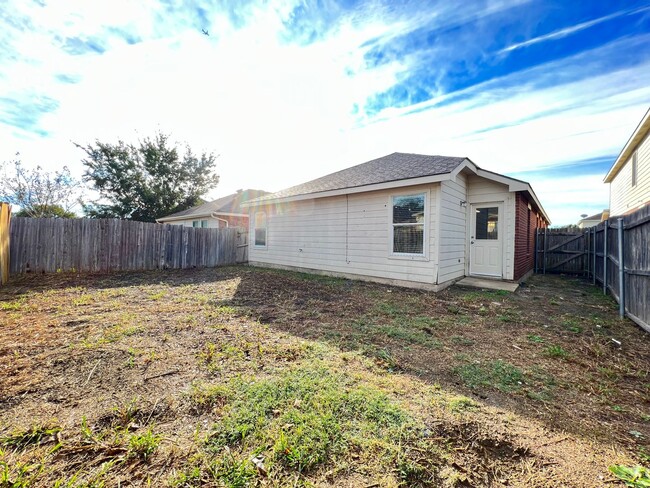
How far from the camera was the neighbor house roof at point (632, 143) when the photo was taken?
8.74 m

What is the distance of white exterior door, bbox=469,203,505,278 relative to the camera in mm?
8000

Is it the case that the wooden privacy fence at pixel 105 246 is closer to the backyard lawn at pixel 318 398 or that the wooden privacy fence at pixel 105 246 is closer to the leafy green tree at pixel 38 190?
the backyard lawn at pixel 318 398

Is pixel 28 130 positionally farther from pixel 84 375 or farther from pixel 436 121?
pixel 436 121

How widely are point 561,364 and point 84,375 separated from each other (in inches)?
207

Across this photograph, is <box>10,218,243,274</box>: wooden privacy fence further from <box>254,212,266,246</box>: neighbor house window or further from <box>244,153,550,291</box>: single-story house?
<box>244,153,550,291</box>: single-story house

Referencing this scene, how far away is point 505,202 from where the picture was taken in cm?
780

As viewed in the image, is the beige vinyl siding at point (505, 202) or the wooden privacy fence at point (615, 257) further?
the beige vinyl siding at point (505, 202)

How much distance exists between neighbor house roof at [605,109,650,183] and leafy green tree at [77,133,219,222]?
87.6ft

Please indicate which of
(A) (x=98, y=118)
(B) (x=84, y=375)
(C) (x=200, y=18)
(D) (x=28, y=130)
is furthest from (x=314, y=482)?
(D) (x=28, y=130)

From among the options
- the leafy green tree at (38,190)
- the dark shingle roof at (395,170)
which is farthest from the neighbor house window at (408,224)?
the leafy green tree at (38,190)

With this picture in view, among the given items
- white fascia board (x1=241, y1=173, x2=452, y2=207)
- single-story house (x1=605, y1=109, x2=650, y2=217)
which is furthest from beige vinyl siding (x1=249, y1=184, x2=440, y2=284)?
single-story house (x1=605, y1=109, x2=650, y2=217)

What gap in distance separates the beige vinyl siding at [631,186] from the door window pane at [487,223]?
5.56 m

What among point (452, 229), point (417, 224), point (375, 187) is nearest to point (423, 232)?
point (417, 224)

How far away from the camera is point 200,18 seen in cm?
569
